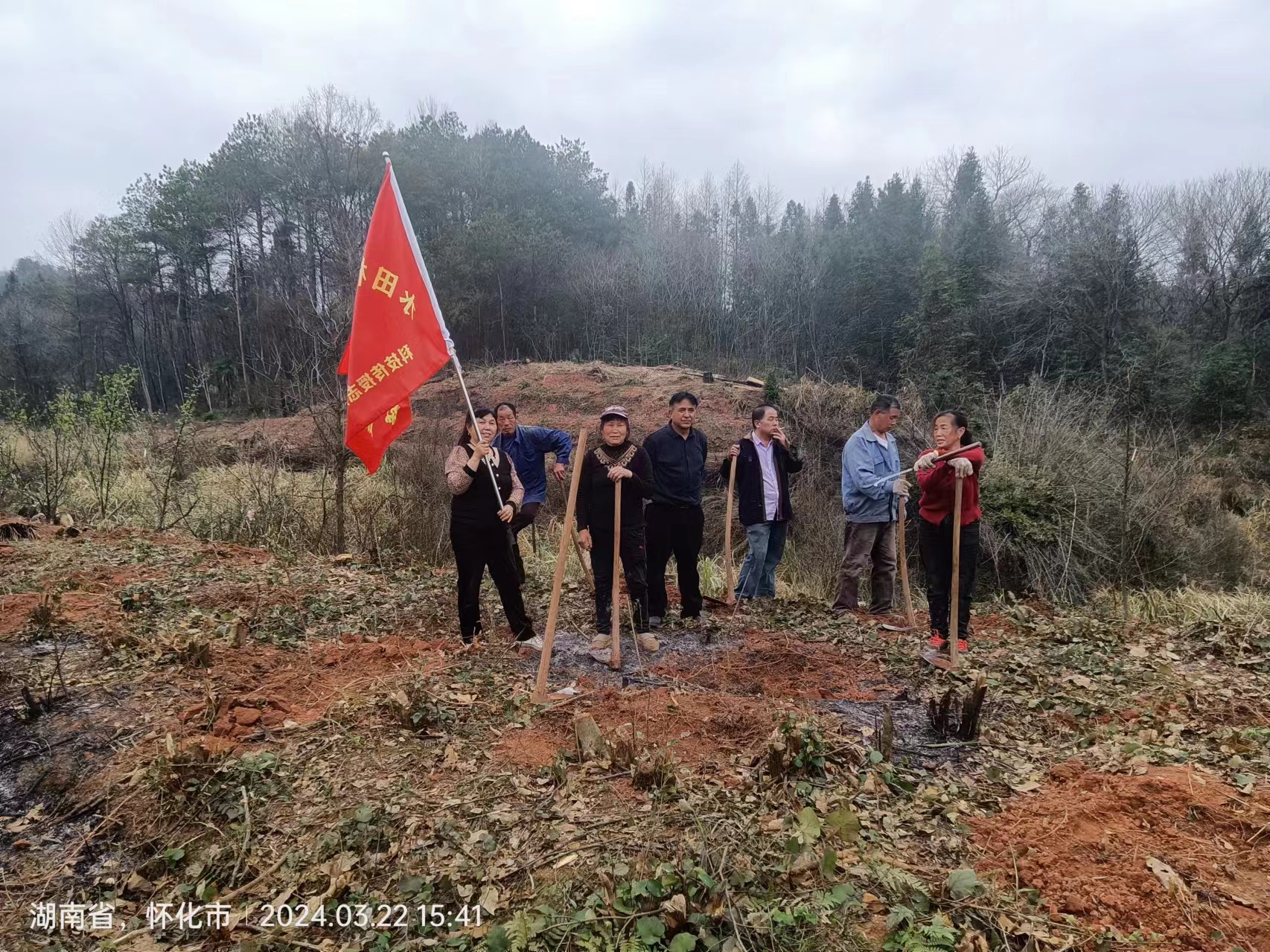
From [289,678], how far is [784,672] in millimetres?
3150

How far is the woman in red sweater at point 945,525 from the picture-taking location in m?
4.77

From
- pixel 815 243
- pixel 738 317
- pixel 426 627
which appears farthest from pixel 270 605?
pixel 815 243

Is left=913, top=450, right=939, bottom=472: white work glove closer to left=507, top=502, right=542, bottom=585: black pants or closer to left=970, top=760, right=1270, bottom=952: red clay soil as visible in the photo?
left=970, top=760, right=1270, bottom=952: red clay soil

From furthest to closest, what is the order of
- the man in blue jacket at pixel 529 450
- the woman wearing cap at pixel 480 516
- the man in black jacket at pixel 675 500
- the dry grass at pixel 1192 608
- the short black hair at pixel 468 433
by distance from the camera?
1. the man in blue jacket at pixel 529 450
2. the dry grass at pixel 1192 608
3. the man in black jacket at pixel 675 500
4. the short black hair at pixel 468 433
5. the woman wearing cap at pixel 480 516

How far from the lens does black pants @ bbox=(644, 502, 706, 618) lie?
5.61m

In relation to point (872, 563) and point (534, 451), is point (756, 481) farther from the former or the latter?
point (534, 451)

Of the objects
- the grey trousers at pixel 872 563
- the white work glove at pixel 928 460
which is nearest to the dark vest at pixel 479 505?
the white work glove at pixel 928 460

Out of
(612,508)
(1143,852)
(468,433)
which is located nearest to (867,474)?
(612,508)

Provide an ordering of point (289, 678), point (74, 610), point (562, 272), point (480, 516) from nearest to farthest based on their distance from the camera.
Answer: point (289, 678), point (480, 516), point (74, 610), point (562, 272)

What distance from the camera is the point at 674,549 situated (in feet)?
18.8

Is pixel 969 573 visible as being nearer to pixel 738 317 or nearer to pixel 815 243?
pixel 738 317

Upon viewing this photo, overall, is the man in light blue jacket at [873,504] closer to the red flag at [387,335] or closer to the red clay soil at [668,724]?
the red clay soil at [668,724]

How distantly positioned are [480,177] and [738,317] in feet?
43.4

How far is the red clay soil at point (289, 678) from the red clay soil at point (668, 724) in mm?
1133
